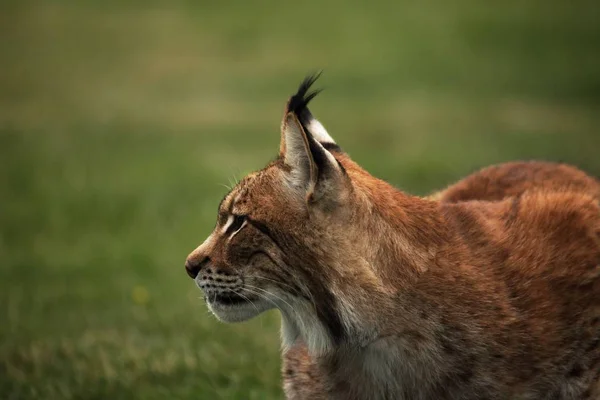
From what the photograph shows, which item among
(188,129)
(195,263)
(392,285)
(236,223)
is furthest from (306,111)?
(188,129)

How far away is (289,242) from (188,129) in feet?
53.0

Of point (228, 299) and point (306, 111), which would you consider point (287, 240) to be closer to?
point (228, 299)

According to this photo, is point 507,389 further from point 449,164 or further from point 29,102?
point 29,102

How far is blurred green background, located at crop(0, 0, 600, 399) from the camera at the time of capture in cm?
881

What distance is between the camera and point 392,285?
5.16 meters

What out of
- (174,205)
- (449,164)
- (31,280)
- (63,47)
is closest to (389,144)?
(449,164)

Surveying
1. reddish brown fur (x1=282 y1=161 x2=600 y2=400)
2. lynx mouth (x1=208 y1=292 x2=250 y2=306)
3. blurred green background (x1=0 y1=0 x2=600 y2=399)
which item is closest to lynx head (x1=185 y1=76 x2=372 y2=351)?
lynx mouth (x1=208 y1=292 x2=250 y2=306)

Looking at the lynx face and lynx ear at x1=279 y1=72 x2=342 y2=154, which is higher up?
lynx ear at x1=279 y1=72 x2=342 y2=154

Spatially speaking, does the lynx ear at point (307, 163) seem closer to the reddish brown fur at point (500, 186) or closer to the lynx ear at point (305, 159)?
the lynx ear at point (305, 159)

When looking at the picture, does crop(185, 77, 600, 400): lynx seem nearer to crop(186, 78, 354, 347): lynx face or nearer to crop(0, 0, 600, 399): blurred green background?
crop(186, 78, 354, 347): lynx face

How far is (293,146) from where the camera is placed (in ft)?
17.1

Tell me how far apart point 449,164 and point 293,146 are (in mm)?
12541

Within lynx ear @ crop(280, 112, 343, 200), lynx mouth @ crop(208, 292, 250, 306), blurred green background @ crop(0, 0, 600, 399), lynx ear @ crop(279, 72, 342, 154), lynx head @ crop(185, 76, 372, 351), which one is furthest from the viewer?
blurred green background @ crop(0, 0, 600, 399)

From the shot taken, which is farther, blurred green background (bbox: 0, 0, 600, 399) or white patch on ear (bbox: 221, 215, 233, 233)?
blurred green background (bbox: 0, 0, 600, 399)
